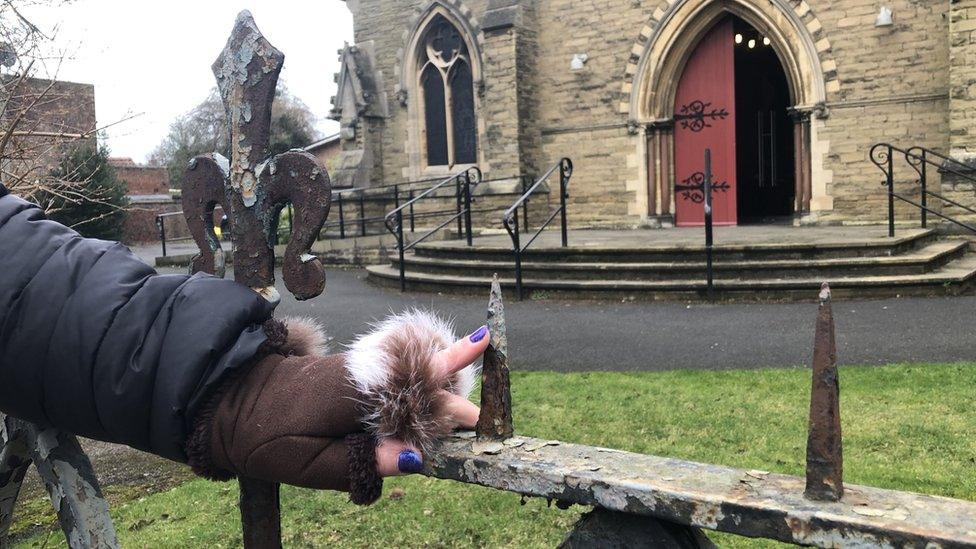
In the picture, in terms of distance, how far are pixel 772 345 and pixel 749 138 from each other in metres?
13.0

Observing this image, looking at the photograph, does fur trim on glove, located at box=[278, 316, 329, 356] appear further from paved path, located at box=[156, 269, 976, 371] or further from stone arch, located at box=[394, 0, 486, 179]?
stone arch, located at box=[394, 0, 486, 179]

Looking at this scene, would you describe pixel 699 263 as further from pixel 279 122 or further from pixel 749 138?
pixel 279 122

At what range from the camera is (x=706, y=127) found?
15094 mm

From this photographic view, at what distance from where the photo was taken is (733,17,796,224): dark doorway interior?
1808 cm

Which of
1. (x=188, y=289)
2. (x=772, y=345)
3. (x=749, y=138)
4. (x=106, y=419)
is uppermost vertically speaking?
(x=749, y=138)

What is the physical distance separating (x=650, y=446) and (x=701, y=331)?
337cm

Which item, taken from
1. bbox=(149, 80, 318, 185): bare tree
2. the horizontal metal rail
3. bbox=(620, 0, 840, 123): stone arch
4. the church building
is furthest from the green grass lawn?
bbox=(149, 80, 318, 185): bare tree

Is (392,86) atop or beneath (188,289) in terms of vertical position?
atop

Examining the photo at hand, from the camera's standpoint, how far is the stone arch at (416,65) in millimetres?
16516

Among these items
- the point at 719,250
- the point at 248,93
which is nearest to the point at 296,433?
the point at 248,93

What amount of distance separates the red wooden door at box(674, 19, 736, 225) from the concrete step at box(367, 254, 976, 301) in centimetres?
521

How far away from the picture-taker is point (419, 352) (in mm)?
1573

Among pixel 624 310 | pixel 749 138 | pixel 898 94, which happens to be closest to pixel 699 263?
pixel 624 310

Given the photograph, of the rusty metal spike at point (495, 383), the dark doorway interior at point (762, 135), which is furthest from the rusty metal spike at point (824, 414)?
the dark doorway interior at point (762, 135)
